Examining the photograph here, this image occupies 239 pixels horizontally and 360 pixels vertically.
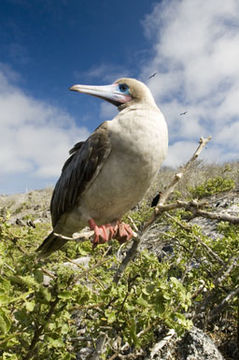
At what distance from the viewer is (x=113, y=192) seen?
2479 millimetres

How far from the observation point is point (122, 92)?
9.64 feet

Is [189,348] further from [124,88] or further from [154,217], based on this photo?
[124,88]

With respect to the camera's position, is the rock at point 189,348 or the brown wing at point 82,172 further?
the rock at point 189,348

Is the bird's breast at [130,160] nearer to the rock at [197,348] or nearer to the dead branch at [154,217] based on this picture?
the dead branch at [154,217]

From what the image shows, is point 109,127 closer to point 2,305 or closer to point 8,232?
point 8,232

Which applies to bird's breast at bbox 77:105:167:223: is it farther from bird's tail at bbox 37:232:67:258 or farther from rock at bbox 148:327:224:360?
rock at bbox 148:327:224:360

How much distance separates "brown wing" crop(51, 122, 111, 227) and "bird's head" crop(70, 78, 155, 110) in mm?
461

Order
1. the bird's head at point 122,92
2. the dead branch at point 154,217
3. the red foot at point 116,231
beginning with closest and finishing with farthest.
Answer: the dead branch at point 154,217, the red foot at point 116,231, the bird's head at point 122,92

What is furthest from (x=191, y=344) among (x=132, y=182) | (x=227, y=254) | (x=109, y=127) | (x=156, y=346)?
(x=109, y=127)

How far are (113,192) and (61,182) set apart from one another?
105 centimetres

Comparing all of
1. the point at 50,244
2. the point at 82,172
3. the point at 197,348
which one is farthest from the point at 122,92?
the point at 197,348

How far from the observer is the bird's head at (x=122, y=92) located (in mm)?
2824

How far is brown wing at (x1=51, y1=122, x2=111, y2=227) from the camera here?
251 cm

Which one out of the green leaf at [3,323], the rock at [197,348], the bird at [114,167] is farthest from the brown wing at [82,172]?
the rock at [197,348]
